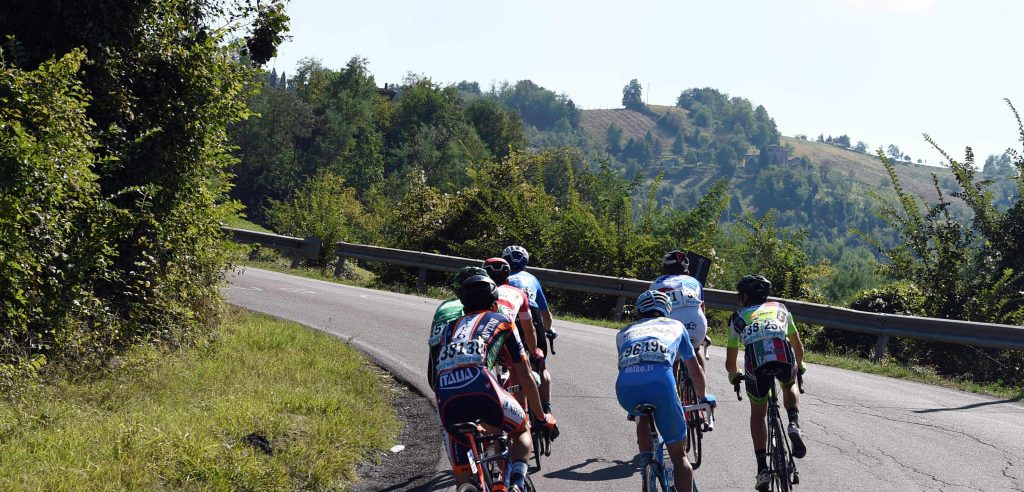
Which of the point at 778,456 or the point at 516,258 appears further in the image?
the point at 516,258

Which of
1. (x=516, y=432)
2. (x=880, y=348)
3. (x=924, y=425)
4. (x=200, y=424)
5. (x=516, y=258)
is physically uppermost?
(x=516, y=258)

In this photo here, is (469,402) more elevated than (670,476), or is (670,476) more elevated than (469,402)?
(469,402)

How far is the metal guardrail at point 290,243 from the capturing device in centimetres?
2820

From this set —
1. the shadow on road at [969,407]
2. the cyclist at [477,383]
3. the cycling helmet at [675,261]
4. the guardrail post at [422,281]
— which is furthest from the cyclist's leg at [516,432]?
the guardrail post at [422,281]

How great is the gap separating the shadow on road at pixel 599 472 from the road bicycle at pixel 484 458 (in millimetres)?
2215

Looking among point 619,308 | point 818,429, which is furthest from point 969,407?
point 619,308

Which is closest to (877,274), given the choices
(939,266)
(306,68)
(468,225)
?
(939,266)

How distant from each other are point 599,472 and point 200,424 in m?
3.36

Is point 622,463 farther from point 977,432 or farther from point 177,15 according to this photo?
→ point 177,15

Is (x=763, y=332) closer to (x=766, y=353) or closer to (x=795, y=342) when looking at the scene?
(x=766, y=353)

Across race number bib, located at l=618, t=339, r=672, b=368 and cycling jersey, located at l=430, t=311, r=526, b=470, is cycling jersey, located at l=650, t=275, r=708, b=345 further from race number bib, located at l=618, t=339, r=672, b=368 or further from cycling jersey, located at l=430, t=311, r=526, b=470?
cycling jersey, located at l=430, t=311, r=526, b=470

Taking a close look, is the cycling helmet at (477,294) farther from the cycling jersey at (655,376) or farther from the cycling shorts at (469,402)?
the cycling jersey at (655,376)

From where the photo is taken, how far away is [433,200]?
3062 cm

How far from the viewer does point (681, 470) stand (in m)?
6.35
